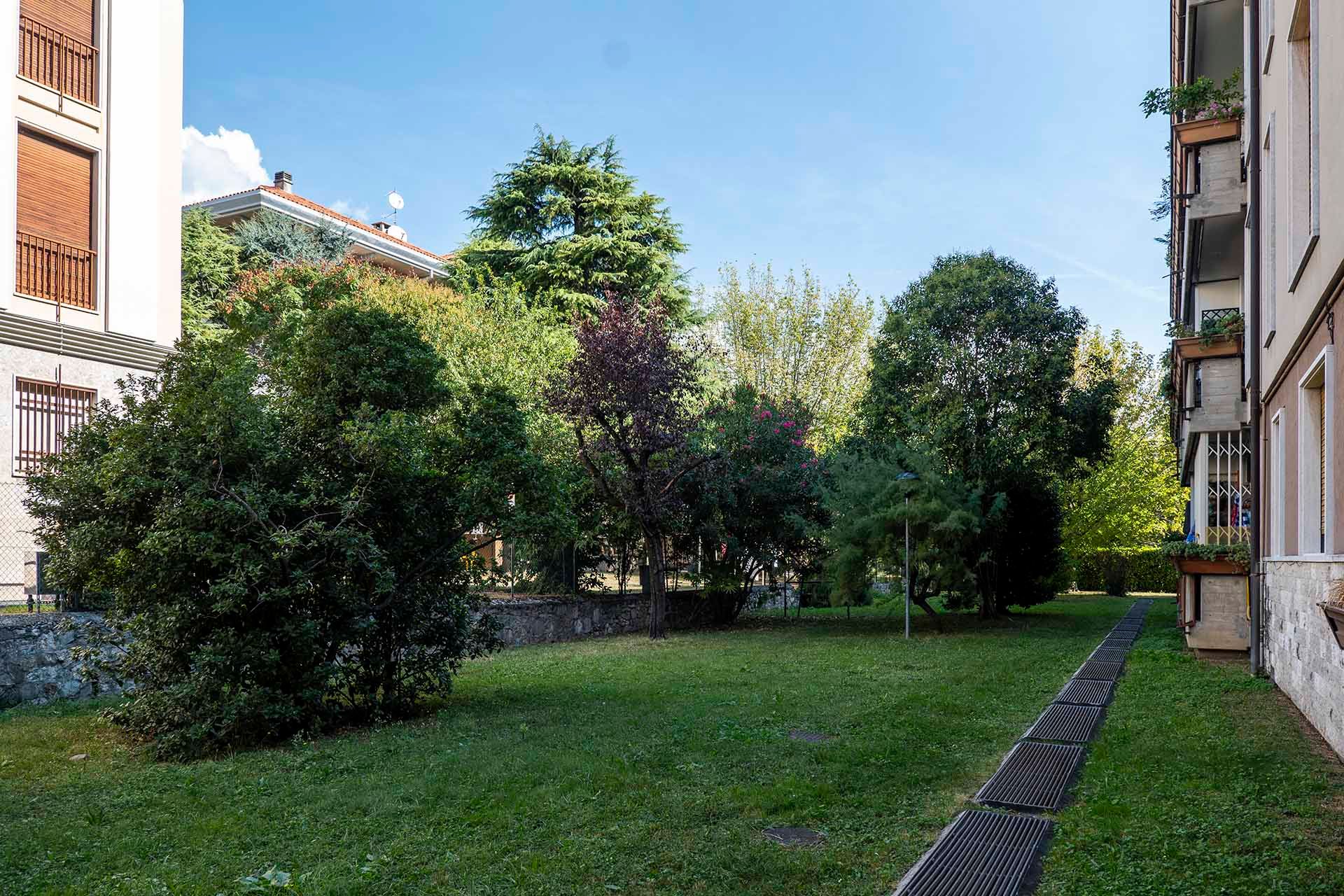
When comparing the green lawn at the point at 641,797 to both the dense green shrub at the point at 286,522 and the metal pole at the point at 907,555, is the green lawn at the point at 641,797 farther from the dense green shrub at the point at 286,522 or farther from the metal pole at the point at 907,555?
the metal pole at the point at 907,555

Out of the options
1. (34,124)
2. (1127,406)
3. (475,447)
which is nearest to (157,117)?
(34,124)

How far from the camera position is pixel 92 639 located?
859 cm

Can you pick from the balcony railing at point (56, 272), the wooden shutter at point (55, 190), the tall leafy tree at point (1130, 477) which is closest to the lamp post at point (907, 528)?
the balcony railing at point (56, 272)

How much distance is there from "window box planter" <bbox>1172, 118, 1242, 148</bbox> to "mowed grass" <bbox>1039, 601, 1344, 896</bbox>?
27.6 ft

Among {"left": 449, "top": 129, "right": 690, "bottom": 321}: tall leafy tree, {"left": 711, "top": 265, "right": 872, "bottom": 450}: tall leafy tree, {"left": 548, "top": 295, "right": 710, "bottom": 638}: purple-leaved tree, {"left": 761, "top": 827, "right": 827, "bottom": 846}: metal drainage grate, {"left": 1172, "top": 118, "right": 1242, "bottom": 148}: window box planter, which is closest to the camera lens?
{"left": 761, "top": 827, "right": 827, "bottom": 846}: metal drainage grate

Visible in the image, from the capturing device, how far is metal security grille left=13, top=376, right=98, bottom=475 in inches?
504

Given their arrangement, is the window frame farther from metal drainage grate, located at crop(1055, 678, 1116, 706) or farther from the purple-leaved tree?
the purple-leaved tree

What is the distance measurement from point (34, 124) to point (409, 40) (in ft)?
30.3

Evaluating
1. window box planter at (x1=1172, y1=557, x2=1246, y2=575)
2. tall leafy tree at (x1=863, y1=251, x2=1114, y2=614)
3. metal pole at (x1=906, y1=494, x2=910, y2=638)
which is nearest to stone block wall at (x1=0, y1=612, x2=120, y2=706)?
metal pole at (x1=906, y1=494, x2=910, y2=638)

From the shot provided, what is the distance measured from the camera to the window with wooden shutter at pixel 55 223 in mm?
13977

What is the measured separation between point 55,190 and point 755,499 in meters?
13.2

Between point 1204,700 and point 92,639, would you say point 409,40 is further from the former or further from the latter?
point 1204,700

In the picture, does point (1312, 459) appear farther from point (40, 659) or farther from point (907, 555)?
point (40, 659)

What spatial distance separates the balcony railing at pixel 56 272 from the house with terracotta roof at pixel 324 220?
1799cm
